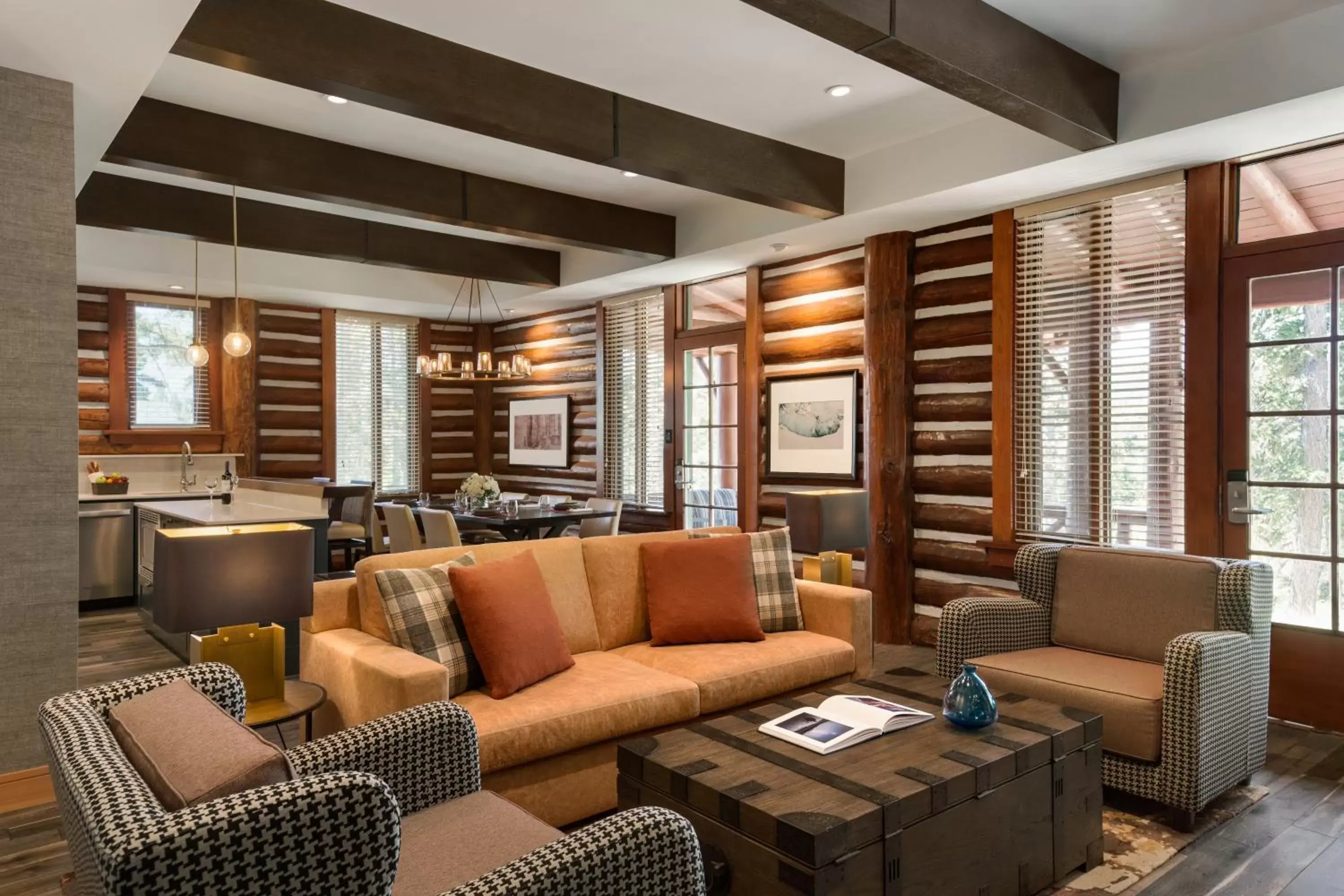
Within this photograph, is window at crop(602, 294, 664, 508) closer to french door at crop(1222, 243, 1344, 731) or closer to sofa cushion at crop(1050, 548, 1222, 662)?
sofa cushion at crop(1050, 548, 1222, 662)

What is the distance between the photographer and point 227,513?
5363 millimetres

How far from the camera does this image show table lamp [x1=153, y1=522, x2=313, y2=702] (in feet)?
8.06

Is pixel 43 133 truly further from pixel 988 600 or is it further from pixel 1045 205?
pixel 1045 205

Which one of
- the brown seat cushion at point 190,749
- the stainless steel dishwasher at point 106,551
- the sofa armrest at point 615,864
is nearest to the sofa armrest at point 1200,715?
the sofa armrest at point 615,864

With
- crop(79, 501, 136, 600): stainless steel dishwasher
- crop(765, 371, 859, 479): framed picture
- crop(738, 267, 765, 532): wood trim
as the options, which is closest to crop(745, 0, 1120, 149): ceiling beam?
crop(765, 371, 859, 479): framed picture

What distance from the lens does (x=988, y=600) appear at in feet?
12.3

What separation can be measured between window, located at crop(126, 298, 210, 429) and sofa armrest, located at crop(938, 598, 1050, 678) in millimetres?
7221

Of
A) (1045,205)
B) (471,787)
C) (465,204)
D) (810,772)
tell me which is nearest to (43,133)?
(465,204)

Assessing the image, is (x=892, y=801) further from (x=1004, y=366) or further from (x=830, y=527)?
(x=1004, y=366)

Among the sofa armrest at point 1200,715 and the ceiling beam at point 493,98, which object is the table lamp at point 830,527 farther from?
the ceiling beam at point 493,98

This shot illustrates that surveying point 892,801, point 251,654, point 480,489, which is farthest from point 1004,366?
point 251,654

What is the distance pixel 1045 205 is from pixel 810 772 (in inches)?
154

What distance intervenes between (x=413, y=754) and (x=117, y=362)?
23.7 feet

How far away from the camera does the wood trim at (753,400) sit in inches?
264
